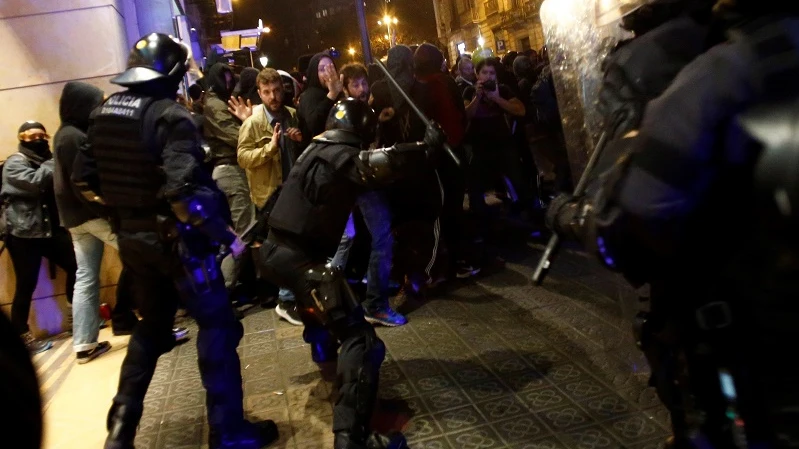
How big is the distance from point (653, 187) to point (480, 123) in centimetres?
560

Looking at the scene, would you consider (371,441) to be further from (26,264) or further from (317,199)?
(26,264)

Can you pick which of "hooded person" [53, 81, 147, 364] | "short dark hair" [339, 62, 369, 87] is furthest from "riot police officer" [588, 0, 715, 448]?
"hooded person" [53, 81, 147, 364]

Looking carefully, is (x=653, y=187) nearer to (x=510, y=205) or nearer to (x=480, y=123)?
(x=480, y=123)

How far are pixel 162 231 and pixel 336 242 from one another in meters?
0.96

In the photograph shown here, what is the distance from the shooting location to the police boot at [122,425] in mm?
3354

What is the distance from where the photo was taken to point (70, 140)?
4875 mm

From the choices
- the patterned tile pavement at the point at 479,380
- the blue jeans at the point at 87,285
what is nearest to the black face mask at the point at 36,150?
the blue jeans at the point at 87,285

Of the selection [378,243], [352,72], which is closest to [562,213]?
[378,243]

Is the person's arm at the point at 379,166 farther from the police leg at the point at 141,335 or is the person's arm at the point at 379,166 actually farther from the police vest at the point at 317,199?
the police leg at the point at 141,335

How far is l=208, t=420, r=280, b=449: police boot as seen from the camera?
11.6 ft

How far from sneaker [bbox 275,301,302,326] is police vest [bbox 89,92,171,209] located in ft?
7.80

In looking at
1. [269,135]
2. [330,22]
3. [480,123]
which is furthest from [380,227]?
[330,22]

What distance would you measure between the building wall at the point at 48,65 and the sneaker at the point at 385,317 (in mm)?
2805

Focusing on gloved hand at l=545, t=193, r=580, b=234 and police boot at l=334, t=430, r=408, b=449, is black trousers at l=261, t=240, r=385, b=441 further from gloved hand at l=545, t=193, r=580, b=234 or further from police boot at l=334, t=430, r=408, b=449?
gloved hand at l=545, t=193, r=580, b=234
